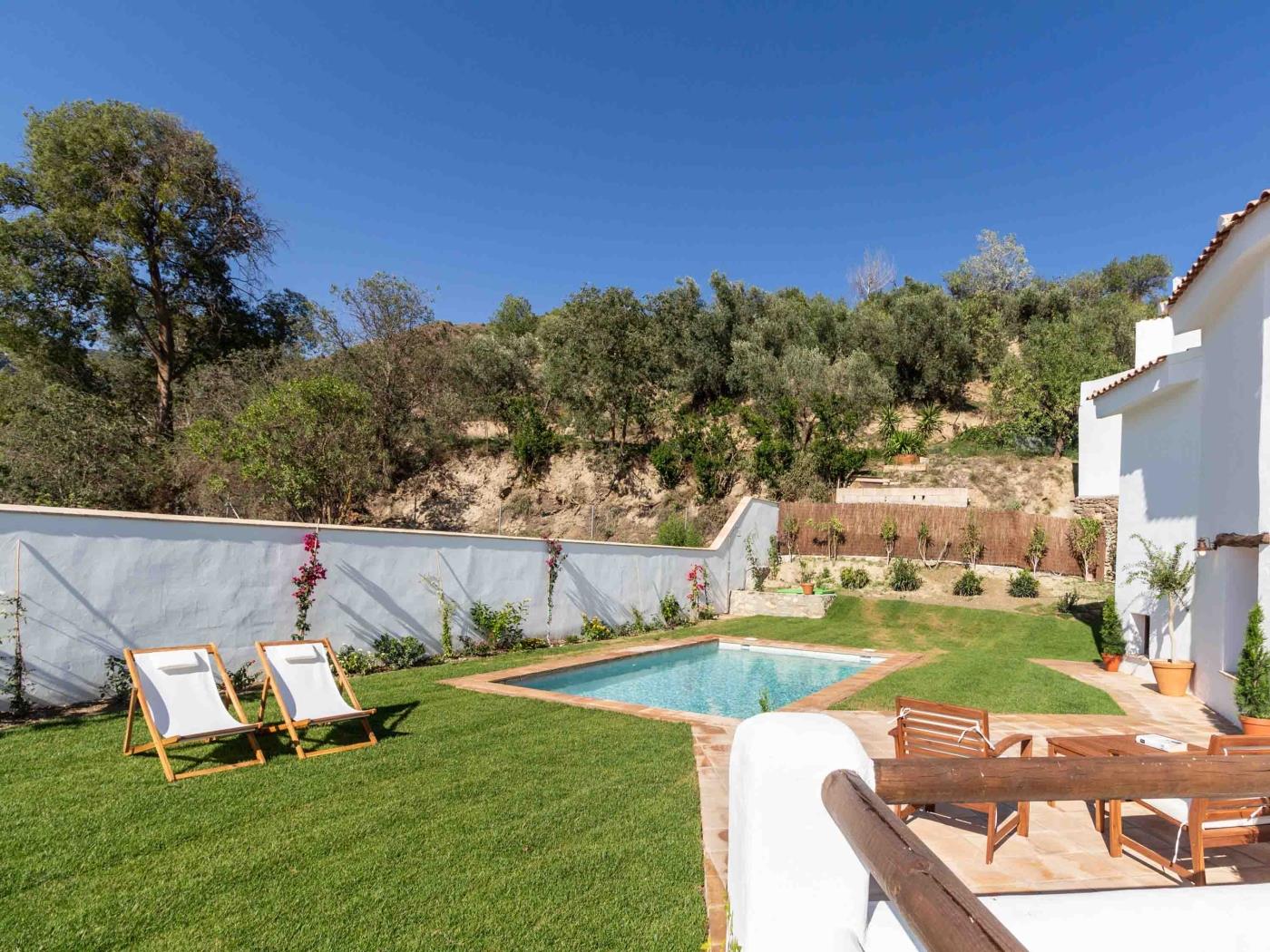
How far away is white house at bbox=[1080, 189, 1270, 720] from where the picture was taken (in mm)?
7332

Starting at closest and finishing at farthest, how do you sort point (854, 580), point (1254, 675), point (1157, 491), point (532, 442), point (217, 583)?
point (1254, 675)
point (217, 583)
point (1157, 491)
point (854, 580)
point (532, 442)

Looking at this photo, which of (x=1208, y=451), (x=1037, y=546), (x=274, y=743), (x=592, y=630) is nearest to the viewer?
(x=274, y=743)

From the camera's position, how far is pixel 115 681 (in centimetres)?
703

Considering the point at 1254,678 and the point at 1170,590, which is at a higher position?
the point at 1170,590

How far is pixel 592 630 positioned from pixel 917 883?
41.0 ft

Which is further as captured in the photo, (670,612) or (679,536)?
(679,536)

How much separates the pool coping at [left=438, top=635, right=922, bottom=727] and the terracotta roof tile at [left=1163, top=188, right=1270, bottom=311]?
6.71m

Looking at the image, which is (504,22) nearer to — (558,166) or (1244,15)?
(558,166)

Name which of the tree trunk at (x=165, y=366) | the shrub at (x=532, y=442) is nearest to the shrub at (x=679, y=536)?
the shrub at (x=532, y=442)

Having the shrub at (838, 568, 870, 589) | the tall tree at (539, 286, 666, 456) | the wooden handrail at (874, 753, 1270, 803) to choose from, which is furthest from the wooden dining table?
the tall tree at (539, 286, 666, 456)

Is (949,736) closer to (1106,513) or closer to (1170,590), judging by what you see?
(1170,590)

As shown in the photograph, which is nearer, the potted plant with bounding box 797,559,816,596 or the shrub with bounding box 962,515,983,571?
the shrub with bounding box 962,515,983,571

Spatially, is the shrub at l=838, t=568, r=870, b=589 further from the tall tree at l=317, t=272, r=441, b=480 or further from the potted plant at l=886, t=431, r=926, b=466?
the tall tree at l=317, t=272, r=441, b=480

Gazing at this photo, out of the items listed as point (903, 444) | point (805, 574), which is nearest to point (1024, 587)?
point (805, 574)
